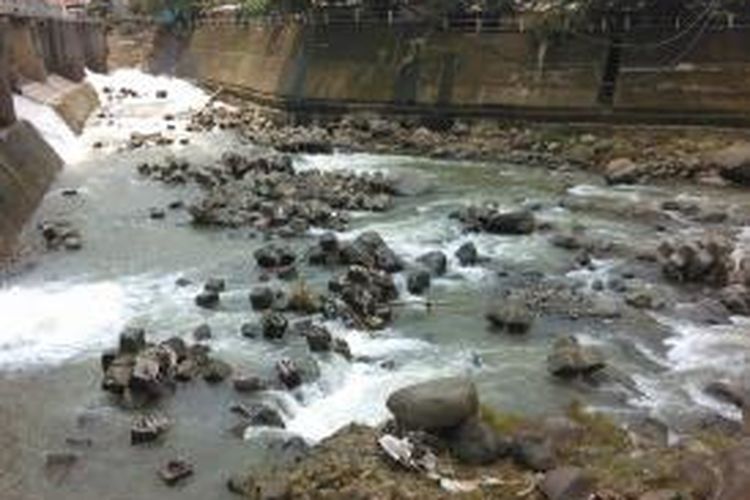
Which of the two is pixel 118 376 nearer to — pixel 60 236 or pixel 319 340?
pixel 319 340

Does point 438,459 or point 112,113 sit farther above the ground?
point 438,459

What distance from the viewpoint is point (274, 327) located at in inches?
707

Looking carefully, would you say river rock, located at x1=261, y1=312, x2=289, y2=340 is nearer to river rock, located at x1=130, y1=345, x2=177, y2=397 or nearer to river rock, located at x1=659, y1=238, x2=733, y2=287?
river rock, located at x1=130, y1=345, x2=177, y2=397

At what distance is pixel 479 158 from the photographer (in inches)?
1389

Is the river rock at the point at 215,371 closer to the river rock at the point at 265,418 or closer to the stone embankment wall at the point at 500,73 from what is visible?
the river rock at the point at 265,418

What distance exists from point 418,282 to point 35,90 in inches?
1064

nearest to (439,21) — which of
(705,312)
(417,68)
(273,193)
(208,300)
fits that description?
(417,68)

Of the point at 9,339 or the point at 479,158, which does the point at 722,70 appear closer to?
the point at 479,158

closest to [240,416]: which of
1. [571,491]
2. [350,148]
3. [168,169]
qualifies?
[571,491]

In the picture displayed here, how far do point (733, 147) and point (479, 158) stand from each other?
8052mm

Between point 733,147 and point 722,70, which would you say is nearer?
point 733,147

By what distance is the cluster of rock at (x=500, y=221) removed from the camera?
25.6 metres

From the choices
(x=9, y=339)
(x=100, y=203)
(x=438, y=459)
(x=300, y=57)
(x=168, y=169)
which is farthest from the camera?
(x=300, y=57)

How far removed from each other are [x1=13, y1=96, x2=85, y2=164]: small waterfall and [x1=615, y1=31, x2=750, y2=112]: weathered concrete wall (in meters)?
18.5
